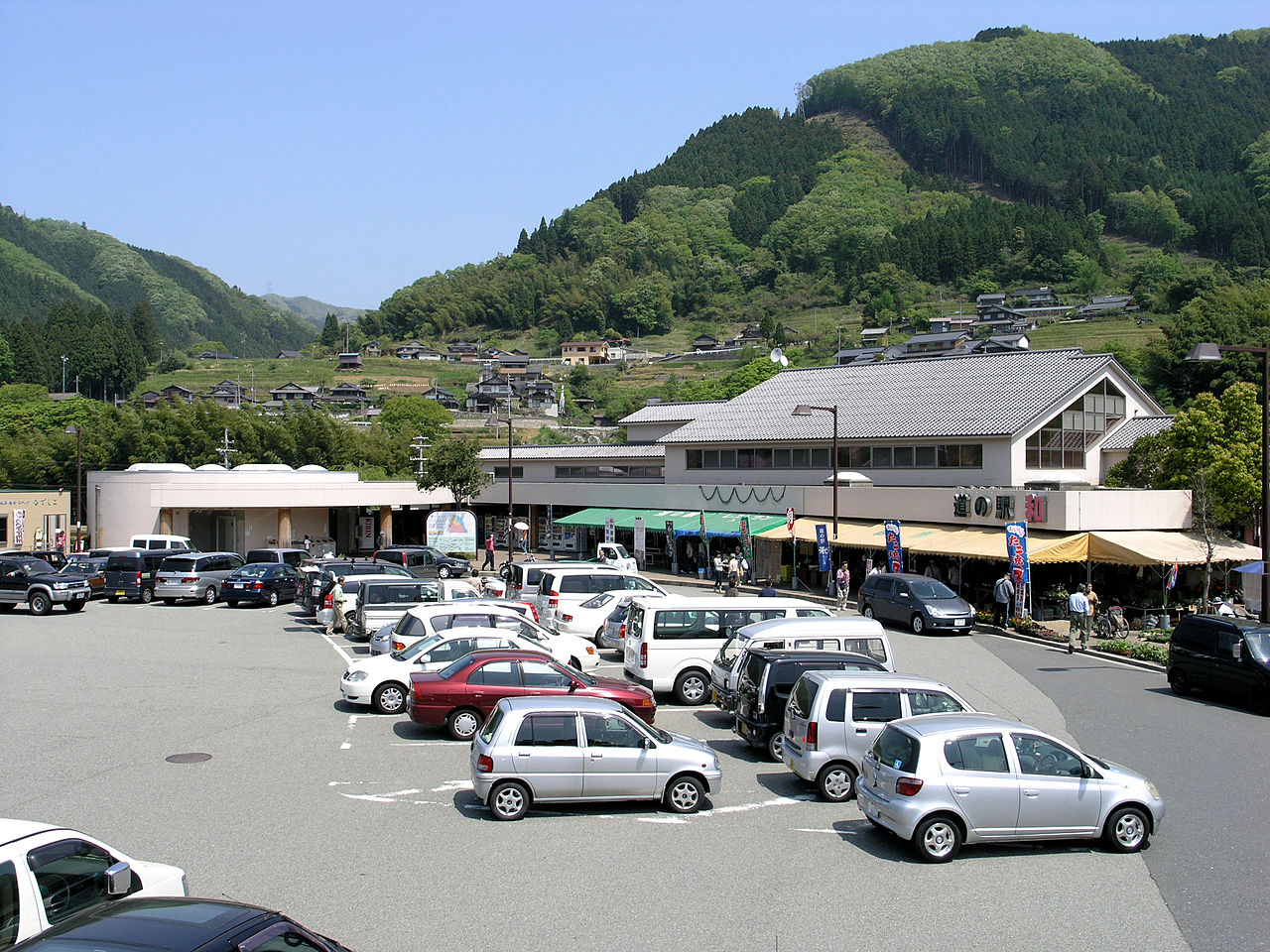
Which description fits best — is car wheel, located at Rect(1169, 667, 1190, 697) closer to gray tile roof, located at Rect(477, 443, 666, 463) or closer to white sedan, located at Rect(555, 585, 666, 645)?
white sedan, located at Rect(555, 585, 666, 645)

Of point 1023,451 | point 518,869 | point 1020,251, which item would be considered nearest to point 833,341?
point 1020,251

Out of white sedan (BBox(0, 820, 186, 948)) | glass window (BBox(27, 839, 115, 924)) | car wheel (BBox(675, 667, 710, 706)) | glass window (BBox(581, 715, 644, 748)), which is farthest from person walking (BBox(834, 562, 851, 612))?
A: glass window (BBox(27, 839, 115, 924))

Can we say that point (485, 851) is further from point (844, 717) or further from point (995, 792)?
point (995, 792)

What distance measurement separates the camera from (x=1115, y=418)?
40.5 meters

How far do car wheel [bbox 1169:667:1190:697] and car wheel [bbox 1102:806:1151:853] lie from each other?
11059mm

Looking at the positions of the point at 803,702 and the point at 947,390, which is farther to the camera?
the point at 947,390

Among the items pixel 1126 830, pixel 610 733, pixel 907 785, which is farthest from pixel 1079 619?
pixel 610 733

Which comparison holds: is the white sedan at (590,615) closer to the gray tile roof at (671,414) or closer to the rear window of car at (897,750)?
the rear window of car at (897,750)

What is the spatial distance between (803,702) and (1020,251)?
187 metres

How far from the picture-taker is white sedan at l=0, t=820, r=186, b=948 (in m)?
6.21

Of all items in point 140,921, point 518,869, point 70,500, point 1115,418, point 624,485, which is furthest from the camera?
point 70,500

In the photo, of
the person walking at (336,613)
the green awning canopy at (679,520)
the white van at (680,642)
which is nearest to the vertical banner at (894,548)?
the green awning canopy at (679,520)

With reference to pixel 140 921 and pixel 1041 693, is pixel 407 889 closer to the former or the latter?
pixel 140 921

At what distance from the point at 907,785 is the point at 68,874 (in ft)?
24.2
